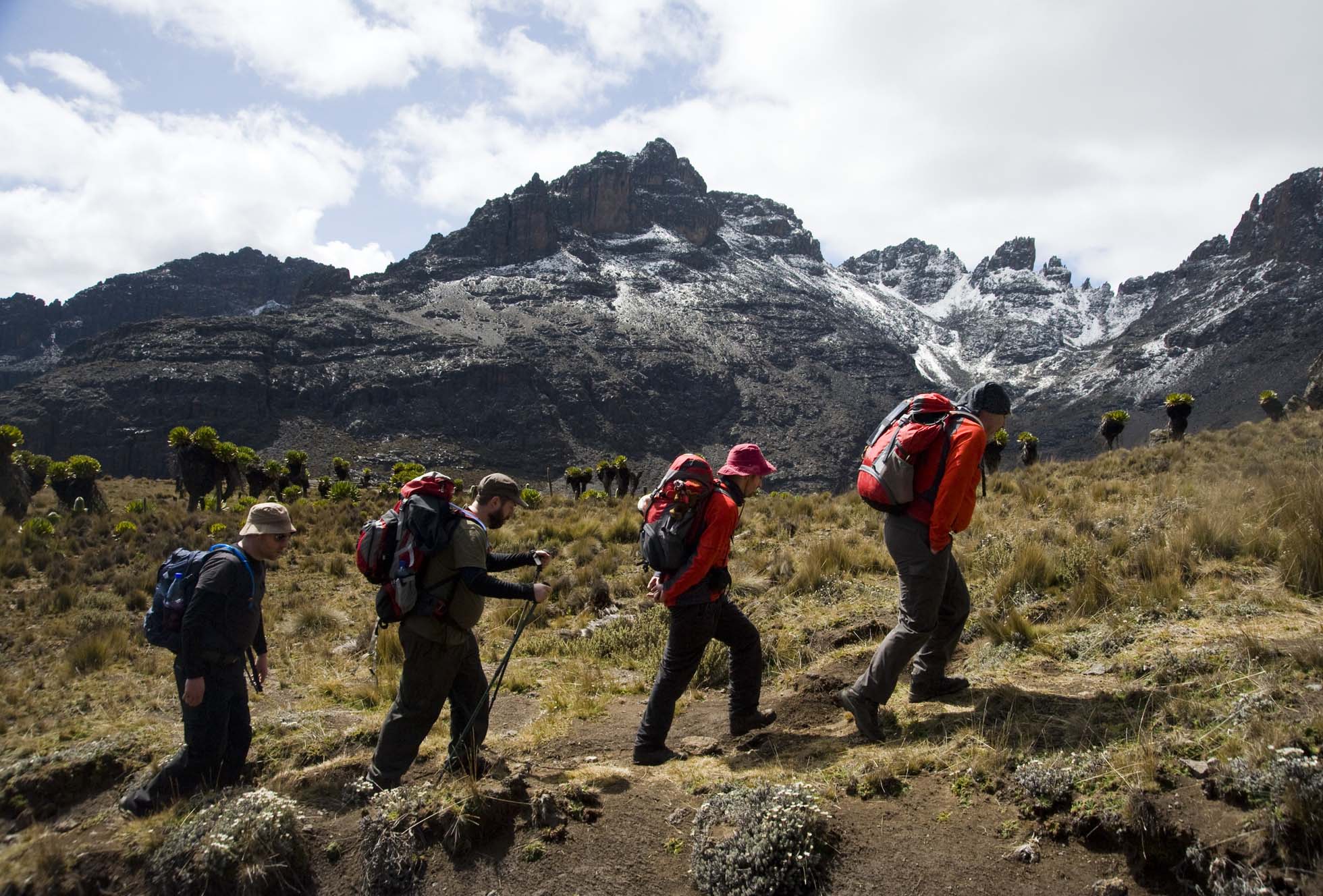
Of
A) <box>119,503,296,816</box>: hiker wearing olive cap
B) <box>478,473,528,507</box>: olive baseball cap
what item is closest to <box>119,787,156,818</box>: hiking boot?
<box>119,503,296,816</box>: hiker wearing olive cap

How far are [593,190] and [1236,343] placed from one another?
142 m

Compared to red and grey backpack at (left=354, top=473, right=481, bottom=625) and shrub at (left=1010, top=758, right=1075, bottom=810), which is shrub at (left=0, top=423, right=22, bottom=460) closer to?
red and grey backpack at (left=354, top=473, right=481, bottom=625)

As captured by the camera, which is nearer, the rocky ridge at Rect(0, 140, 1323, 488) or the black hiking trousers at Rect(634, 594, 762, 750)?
the black hiking trousers at Rect(634, 594, 762, 750)

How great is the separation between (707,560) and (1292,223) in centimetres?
21857

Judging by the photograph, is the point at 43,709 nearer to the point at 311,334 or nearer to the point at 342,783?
the point at 342,783

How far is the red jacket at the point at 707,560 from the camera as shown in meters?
4.30

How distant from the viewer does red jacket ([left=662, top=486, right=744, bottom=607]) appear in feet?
14.1

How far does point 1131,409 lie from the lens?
436ft

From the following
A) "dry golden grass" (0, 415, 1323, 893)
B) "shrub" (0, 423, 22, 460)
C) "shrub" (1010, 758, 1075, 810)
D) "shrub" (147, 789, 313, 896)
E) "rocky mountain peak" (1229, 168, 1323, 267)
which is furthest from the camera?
"rocky mountain peak" (1229, 168, 1323, 267)

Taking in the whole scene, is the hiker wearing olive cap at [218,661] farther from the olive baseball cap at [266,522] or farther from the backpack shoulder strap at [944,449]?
the backpack shoulder strap at [944,449]

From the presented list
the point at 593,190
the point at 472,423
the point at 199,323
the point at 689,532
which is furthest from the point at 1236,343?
the point at 199,323

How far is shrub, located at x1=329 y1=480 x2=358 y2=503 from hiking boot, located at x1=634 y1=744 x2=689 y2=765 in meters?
22.9

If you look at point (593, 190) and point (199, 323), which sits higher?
point (593, 190)

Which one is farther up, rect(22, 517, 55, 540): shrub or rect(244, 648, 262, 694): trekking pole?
rect(22, 517, 55, 540): shrub
